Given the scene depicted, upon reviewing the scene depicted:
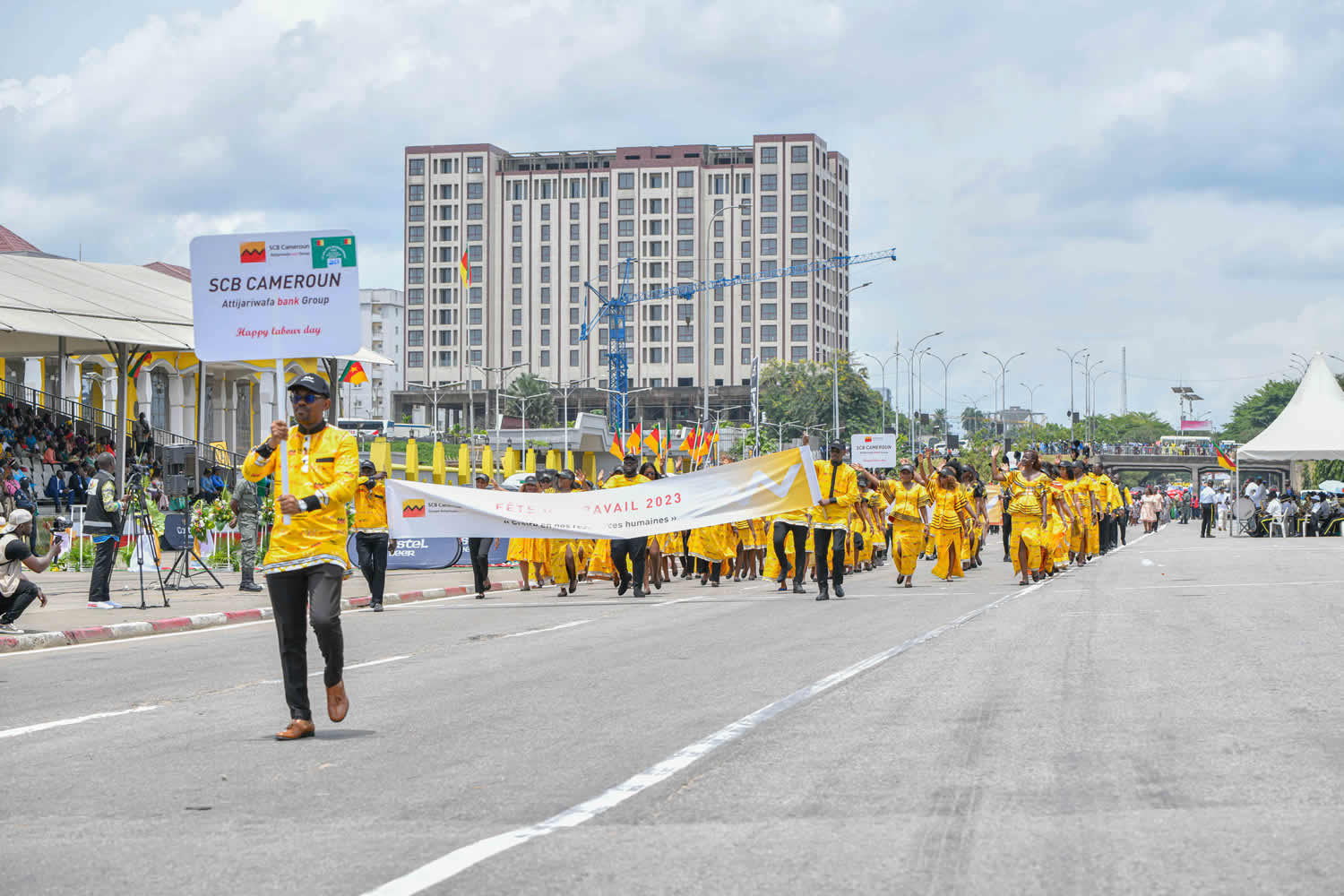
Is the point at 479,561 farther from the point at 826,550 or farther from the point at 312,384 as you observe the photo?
the point at 312,384

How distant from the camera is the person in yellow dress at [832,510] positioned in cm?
1912

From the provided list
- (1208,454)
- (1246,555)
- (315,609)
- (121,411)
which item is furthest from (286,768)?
(1208,454)

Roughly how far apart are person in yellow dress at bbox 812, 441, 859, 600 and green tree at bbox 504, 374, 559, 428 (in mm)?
135645

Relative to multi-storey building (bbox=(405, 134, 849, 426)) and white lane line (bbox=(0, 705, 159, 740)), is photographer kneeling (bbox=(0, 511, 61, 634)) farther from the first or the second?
multi-storey building (bbox=(405, 134, 849, 426))

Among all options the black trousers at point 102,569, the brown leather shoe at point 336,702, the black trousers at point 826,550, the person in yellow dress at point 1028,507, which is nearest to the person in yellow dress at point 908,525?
the person in yellow dress at point 1028,507

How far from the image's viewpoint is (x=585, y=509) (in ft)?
71.4

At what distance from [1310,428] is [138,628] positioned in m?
40.7

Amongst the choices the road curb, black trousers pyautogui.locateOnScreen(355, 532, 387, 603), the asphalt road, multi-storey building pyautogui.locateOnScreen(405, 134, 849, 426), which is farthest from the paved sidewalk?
multi-storey building pyautogui.locateOnScreen(405, 134, 849, 426)

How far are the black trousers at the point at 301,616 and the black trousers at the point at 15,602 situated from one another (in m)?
8.29

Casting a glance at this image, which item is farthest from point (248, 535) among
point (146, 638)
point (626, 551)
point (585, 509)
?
point (146, 638)

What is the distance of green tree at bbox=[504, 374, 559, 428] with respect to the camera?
15788 centimetres

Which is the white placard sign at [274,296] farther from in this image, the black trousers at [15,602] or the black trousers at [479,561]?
the black trousers at [479,561]

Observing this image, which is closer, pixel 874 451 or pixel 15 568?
pixel 15 568

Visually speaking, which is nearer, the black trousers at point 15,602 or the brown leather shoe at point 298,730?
the brown leather shoe at point 298,730
